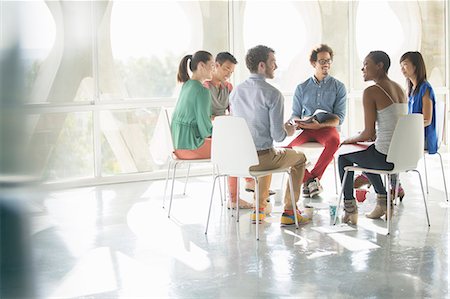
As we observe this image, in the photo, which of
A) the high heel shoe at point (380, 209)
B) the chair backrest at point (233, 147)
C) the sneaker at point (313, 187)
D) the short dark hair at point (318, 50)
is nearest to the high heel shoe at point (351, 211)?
the high heel shoe at point (380, 209)

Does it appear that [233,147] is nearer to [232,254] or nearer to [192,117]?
[232,254]

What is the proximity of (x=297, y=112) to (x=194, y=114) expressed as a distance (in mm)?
1175

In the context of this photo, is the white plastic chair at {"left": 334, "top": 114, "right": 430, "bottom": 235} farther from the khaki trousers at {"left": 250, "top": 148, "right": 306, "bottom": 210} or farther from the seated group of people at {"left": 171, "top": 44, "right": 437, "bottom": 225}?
the khaki trousers at {"left": 250, "top": 148, "right": 306, "bottom": 210}

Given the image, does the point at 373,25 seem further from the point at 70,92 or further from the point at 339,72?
the point at 70,92

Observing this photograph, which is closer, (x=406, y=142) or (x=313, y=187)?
(x=406, y=142)

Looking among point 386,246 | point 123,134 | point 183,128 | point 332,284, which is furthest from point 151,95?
point 332,284

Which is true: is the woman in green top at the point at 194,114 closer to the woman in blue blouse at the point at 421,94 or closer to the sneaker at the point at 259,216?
the sneaker at the point at 259,216

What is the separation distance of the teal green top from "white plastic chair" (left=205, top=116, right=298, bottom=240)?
2.05 feet

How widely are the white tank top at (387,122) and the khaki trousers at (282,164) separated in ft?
1.91

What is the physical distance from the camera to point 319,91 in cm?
531

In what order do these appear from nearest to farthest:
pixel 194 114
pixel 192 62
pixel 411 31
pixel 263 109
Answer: pixel 263 109, pixel 194 114, pixel 192 62, pixel 411 31

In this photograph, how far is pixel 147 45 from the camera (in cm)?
686

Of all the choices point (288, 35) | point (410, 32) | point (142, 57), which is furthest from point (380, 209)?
point (410, 32)

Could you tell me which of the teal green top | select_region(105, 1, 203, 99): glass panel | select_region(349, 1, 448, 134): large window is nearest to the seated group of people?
the teal green top
